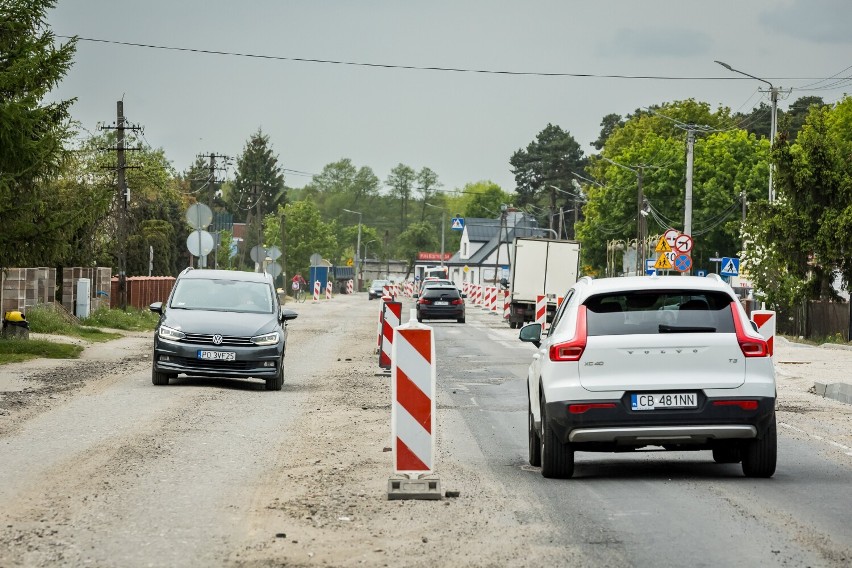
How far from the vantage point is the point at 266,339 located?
2048 cm

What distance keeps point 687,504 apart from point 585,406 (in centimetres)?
133

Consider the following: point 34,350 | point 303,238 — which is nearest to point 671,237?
point 34,350

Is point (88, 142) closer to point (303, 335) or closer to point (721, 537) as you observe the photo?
point (303, 335)

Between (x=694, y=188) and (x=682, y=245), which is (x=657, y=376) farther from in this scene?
(x=694, y=188)

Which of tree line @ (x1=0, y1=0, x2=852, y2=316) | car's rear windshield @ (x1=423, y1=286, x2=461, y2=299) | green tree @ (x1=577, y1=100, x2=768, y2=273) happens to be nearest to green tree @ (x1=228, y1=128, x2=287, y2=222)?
tree line @ (x1=0, y1=0, x2=852, y2=316)

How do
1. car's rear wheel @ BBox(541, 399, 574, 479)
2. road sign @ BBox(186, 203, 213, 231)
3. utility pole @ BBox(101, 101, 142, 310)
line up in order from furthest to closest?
utility pole @ BBox(101, 101, 142, 310)
road sign @ BBox(186, 203, 213, 231)
car's rear wheel @ BBox(541, 399, 574, 479)

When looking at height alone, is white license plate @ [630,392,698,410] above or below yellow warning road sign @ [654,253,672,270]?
below

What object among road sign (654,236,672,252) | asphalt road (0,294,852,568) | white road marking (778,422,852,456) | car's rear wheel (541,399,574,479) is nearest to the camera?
asphalt road (0,294,852,568)

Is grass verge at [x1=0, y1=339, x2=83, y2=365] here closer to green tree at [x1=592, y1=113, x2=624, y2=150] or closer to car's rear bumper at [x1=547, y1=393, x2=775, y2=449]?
car's rear bumper at [x1=547, y1=393, x2=775, y2=449]

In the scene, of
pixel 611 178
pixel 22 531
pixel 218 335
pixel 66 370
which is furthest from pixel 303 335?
pixel 611 178

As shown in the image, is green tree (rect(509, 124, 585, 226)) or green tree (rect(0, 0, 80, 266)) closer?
green tree (rect(0, 0, 80, 266))

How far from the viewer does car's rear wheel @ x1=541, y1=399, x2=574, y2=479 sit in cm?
1116

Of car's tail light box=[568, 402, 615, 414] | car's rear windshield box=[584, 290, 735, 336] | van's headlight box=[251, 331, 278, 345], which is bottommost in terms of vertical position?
van's headlight box=[251, 331, 278, 345]

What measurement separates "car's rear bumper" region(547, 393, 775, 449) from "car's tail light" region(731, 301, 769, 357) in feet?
1.33
